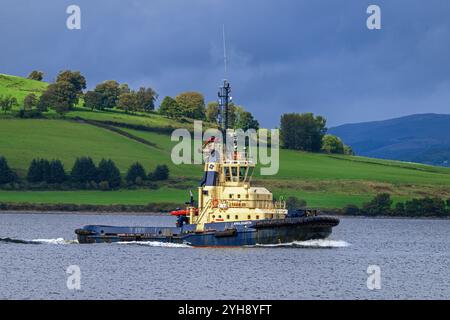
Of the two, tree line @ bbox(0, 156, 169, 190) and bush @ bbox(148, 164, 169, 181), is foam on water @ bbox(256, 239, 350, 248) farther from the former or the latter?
bush @ bbox(148, 164, 169, 181)

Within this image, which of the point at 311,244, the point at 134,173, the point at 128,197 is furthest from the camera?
the point at 134,173

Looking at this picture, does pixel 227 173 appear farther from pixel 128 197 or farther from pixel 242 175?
pixel 128 197

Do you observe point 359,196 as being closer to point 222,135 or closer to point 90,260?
point 222,135

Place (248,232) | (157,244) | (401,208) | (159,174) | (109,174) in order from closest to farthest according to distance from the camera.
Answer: (248,232), (157,244), (401,208), (109,174), (159,174)

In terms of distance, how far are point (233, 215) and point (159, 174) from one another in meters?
92.9

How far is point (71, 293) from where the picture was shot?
5997 centimetres

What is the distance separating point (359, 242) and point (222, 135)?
21501mm

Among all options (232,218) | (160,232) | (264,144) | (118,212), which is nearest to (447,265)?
(232,218)

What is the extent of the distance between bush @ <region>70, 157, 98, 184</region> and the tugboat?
89.4 m

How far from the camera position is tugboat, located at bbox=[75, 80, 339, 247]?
270ft

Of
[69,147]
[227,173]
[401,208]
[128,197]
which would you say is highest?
[69,147]

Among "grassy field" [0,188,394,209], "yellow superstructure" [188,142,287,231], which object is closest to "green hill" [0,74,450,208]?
"grassy field" [0,188,394,209]

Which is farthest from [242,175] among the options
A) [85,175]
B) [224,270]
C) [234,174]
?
[85,175]

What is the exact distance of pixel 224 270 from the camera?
231 ft
